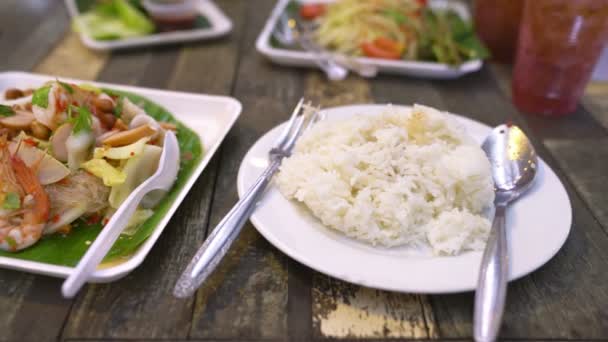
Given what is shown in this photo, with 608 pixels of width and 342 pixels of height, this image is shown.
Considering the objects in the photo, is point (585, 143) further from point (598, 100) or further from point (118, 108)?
point (118, 108)

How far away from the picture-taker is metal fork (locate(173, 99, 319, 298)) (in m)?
1.26

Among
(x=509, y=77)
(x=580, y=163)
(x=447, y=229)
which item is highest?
(x=447, y=229)

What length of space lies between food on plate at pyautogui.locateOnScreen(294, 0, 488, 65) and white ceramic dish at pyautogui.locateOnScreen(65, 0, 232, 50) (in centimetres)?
70

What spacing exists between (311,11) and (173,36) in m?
1.07

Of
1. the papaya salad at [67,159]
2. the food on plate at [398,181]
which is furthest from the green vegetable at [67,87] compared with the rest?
the food on plate at [398,181]

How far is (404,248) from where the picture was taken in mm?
1397

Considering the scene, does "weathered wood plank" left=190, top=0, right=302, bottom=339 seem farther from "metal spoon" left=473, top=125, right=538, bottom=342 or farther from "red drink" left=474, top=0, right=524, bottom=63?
"red drink" left=474, top=0, right=524, bottom=63

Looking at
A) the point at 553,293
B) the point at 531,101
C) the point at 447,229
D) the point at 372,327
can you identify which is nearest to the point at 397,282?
the point at 372,327

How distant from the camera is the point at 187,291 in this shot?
1237 mm

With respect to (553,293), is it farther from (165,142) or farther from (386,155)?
(165,142)

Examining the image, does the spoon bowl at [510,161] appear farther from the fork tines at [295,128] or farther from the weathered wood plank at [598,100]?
the weathered wood plank at [598,100]

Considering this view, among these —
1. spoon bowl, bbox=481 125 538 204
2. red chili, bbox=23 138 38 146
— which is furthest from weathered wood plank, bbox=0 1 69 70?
spoon bowl, bbox=481 125 538 204

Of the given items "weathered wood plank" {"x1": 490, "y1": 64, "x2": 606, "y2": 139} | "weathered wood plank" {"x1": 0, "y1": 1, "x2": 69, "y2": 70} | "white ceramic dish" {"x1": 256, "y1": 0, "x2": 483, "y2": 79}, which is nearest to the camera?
"weathered wood plank" {"x1": 490, "y1": 64, "x2": 606, "y2": 139}

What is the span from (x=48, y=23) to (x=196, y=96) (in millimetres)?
2170
